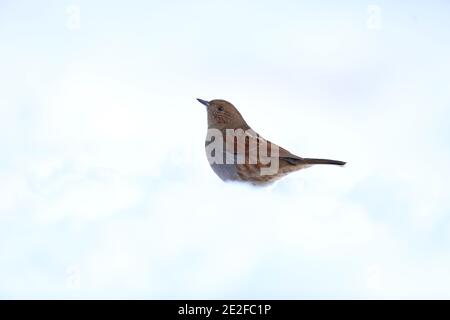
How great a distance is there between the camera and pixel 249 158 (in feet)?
7.73

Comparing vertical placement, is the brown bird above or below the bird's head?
below

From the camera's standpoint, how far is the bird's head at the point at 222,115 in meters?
2.59

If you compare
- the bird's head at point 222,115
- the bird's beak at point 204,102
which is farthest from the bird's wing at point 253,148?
the bird's beak at point 204,102

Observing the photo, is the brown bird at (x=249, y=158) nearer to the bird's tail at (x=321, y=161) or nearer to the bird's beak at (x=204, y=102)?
the bird's tail at (x=321, y=161)

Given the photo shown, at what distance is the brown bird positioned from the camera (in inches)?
91.7

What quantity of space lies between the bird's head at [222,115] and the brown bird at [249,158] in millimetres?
43

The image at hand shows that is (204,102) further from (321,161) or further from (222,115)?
(321,161)

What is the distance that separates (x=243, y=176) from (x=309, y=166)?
30 cm

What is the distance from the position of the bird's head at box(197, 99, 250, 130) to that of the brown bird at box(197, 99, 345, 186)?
0.14ft

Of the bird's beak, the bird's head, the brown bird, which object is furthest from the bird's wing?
the bird's beak

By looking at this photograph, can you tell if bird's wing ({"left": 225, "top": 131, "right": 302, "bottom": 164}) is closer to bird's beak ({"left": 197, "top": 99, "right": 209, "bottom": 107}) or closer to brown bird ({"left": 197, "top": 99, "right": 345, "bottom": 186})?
brown bird ({"left": 197, "top": 99, "right": 345, "bottom": 186})

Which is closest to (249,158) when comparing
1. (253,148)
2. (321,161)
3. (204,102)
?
(253,148)

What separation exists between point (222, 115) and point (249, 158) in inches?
13.7

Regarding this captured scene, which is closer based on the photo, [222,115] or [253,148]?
[253,148]
